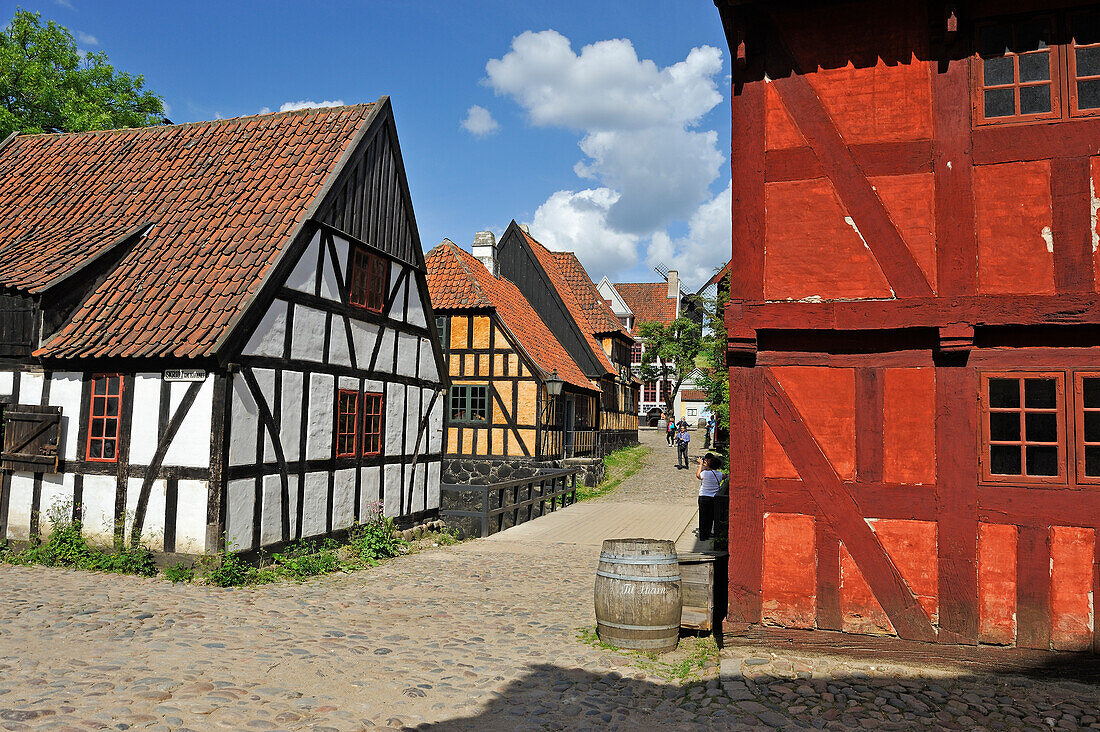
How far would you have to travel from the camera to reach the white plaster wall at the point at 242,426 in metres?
9.70

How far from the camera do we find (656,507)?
20297mm

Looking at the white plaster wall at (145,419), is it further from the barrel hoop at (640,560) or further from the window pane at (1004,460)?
the window pane at (1004,460)

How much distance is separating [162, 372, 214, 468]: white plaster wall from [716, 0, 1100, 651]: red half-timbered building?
6.56m

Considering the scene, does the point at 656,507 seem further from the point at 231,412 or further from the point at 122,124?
the point at 122,124

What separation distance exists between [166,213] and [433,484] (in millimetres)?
6900

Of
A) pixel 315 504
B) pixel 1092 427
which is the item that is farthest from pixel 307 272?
pixel 1092 427

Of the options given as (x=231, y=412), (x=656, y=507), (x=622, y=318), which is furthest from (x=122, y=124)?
(x=622, y=318)

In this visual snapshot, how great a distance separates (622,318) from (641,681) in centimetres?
4316

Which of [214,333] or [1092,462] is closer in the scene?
[1092,462]

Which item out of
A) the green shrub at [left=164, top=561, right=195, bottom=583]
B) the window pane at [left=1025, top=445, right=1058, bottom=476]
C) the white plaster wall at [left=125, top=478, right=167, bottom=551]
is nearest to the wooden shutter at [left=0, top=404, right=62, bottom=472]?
the white plaster wall at [left=125, top=478, right=167, bottom=551]

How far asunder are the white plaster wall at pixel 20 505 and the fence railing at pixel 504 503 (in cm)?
703

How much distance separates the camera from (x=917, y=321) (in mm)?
6531

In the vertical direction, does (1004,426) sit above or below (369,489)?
above

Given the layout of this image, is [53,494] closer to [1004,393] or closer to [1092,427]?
[1004,393]
